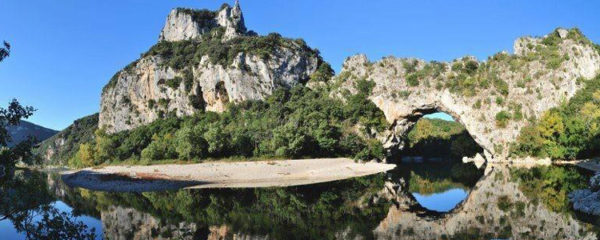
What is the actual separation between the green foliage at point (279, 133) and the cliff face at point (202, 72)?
7.11 metres

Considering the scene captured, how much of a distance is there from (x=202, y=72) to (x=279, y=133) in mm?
43789

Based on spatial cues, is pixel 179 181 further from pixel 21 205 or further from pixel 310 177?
pixel 21 205

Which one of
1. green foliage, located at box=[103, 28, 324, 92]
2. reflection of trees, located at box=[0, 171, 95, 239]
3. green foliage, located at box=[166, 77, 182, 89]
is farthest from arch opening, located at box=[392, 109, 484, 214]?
green foliage, located at box=[166, 77, 182, 89]

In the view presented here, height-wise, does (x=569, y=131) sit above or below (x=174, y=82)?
below

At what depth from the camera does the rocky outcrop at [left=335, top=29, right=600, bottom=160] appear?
6269cm

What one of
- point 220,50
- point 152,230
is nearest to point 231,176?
point 152,230

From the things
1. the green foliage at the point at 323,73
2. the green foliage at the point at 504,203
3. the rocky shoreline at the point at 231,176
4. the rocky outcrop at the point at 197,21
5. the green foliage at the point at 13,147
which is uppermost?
the rocky outcrop at the point at 197,21

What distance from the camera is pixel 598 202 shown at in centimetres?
1812

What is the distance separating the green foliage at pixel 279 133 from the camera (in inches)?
2418

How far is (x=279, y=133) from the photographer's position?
6175cm

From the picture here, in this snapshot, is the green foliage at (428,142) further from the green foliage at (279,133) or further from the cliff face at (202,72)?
the green foliage at (279,133)

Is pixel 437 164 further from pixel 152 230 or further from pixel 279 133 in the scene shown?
pixel 152 230

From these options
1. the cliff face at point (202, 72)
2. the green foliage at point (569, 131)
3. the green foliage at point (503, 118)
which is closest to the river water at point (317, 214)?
the green foliage at point (569, 131)

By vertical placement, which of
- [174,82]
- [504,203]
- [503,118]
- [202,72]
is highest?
[202,72]
